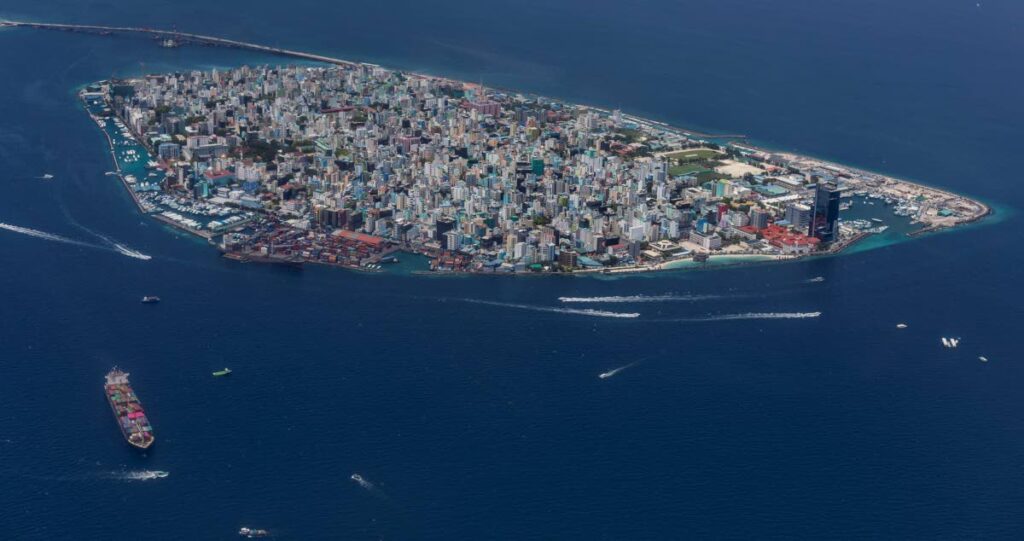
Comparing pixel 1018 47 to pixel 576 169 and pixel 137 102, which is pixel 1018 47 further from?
pixel 137 102

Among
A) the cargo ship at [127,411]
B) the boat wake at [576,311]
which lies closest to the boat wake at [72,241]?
the cargo ship at [127,411]

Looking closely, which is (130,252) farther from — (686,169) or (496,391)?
(686,169)

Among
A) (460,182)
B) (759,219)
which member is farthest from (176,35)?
(759,219)

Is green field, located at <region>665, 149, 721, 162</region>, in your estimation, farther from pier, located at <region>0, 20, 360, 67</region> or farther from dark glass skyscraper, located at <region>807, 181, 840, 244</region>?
pier, located at <region>0, 20, 360, 67</region>

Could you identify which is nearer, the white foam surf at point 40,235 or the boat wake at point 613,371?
the boat wake at point 613,371

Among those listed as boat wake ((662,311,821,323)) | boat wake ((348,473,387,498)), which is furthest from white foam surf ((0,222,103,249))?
boat wake ((662,311,821,323))

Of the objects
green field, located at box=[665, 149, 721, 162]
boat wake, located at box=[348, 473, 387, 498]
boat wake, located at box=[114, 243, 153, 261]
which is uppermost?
green field, located at box=[665, 149, 721, 162]

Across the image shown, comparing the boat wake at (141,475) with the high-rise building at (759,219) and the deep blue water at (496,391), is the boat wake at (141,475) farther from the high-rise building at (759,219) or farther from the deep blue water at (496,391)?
the high-rise building at (759,219)
